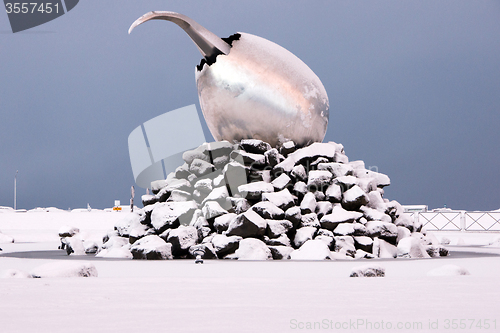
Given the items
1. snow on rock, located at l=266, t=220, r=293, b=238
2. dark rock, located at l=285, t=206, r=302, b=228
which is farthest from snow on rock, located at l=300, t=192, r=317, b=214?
snow on rock, located at l=266, t=220, r=293, b=238

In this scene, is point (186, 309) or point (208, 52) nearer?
point (186, 309)

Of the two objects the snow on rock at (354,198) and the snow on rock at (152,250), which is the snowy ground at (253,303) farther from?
the snow on rock at (354,198)

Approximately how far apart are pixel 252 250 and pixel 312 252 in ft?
3.06

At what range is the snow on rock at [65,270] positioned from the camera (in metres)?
5.34

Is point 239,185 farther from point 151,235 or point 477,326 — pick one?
point 477,326

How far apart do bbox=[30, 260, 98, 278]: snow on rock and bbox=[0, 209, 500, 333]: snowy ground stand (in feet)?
0.91

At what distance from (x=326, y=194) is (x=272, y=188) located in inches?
40.2

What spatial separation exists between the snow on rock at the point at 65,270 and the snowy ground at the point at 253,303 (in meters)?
0.28

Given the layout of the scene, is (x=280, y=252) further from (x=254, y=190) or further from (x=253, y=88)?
(x=253, y=88)

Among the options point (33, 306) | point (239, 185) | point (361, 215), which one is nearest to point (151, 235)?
point (239, 185)

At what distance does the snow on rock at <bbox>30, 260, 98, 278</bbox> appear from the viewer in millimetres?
5344

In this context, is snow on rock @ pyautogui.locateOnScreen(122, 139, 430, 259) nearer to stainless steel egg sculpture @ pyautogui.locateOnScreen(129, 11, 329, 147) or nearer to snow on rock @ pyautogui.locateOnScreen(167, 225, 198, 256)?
snow on rock @ pyautogui.locateOnScreen(167, 225, 198, 256)

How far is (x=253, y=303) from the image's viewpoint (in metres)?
3.54

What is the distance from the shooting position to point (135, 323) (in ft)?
9.03
